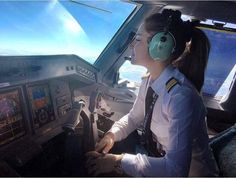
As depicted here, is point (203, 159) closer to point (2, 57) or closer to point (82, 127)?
point (82, 127)

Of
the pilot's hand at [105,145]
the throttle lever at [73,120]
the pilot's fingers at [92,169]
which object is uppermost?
the throttle lever at [73,120]

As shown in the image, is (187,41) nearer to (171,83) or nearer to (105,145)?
(171,83)

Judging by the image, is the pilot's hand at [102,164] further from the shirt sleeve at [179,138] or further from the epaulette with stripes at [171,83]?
the epaulette with stripes at [171,83]

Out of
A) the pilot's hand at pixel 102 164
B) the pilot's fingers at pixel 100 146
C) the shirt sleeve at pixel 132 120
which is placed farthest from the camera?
the shirt sleeve at pixel 132 120

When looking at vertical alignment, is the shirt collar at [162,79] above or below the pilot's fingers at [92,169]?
above

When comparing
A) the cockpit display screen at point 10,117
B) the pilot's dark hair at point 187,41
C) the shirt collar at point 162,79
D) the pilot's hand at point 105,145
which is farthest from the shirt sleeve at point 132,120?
the cockpit display screen at point 10,117

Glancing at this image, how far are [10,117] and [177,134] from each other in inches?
29.7

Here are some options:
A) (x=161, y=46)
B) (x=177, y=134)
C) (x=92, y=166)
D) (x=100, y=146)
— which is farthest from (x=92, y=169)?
(x=161, y=46)

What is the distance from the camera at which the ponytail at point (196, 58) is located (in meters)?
Answer: 1.17

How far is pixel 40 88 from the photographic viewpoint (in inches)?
55.8

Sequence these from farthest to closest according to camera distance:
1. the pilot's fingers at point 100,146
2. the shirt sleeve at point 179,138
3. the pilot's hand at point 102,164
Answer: the pilot's fingers at point 100,146 → the pilot's hand at point 102,164 → the shirt sleeve at point 179,138

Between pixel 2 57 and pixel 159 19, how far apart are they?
68 cm

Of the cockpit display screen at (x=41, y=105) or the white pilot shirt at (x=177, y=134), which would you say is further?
the cockpit display screen at (x=41, y=105)

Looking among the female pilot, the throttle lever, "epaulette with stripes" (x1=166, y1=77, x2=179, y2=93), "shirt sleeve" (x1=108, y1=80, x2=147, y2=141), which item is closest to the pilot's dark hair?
the female pilot
